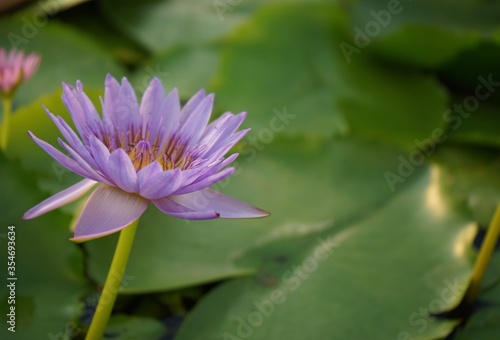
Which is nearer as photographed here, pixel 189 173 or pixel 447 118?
pixel 189 173

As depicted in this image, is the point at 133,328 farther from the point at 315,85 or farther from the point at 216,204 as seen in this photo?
the point at 315,85

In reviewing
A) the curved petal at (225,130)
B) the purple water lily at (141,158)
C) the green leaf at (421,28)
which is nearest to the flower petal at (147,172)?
the purple water lily at (141,158)

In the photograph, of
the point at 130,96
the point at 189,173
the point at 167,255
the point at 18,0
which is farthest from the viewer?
the point at 18,0

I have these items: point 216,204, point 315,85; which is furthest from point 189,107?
point 315,85

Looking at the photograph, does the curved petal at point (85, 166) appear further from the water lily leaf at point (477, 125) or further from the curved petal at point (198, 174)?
the water lily leaf at point (477, 125)

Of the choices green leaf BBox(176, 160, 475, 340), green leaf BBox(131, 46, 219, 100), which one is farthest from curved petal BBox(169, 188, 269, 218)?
green leaf BBox(131, 46, 219, 100)

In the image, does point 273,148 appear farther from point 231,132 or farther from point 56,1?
point 56,1

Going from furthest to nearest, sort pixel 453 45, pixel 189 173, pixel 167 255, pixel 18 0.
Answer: pixel 18 0 < pixel 453 45 < pixel 167 255 < pixel 189 173

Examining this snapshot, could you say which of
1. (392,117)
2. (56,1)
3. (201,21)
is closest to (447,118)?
(392,117)
